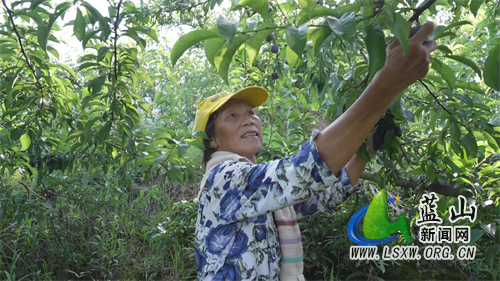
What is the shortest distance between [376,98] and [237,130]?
0.69 m

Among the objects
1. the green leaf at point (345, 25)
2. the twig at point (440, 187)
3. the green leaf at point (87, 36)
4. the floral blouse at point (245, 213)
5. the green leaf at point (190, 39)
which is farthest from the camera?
the twig at point (440, 187)

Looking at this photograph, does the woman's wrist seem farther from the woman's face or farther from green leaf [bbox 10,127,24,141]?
green leaf [bbox 10,127,24,141]

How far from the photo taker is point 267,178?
1038 mm

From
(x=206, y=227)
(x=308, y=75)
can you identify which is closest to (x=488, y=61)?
(x=206, y=227)

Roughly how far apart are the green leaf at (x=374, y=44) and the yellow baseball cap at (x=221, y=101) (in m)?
0.77

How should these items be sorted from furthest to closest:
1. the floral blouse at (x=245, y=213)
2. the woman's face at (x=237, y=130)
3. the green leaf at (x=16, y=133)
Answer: the green leaf at (x=16, y=133), the woman's face at (x=237, y=130), the floral blouse at (x=245, y=213)

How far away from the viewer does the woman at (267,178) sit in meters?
0.81

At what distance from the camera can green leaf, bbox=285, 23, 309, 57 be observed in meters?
0.64

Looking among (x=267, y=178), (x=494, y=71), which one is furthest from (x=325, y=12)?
(x=267, y=178)

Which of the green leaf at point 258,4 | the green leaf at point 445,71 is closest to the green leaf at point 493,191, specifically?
the green leaf at point 445,71

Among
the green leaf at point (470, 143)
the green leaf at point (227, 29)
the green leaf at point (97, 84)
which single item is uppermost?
the green leaf at point (227, 29)

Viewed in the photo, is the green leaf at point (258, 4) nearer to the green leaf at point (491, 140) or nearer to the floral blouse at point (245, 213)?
the floral blouse at point (245, 213)

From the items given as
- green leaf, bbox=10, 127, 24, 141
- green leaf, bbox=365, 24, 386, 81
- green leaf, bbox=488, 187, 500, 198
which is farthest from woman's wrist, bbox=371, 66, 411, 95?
green leaf, bbox=10, 127, 24, 141

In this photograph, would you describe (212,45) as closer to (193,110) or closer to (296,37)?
(296,37)
